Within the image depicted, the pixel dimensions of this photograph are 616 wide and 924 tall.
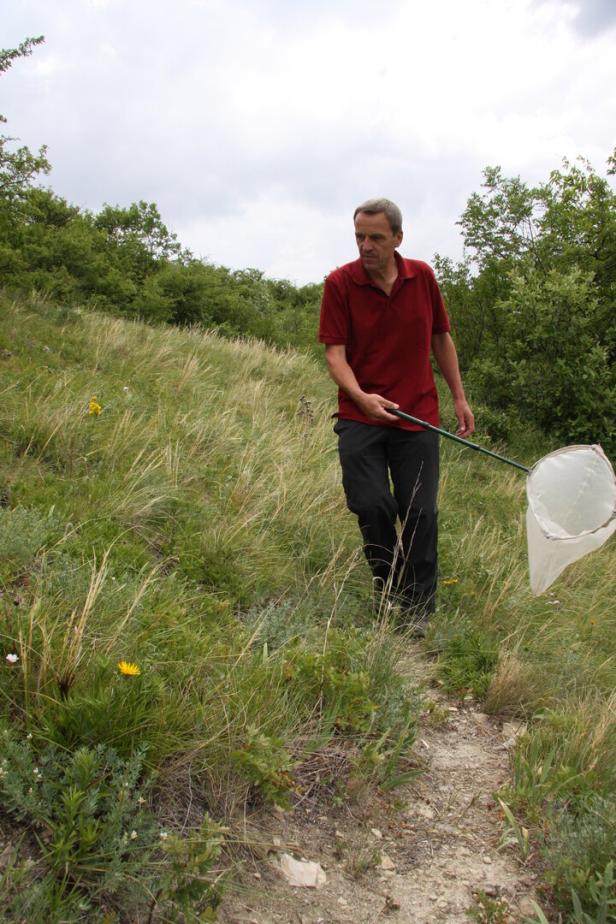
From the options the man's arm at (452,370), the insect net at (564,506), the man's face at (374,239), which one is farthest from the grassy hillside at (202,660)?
the man's face at (374,239)

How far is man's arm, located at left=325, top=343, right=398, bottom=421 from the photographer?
3520 millimetres

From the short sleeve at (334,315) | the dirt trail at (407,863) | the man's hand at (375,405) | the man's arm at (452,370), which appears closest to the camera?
the dirt trail at (407,863)

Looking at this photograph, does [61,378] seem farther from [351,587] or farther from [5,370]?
[351,587]

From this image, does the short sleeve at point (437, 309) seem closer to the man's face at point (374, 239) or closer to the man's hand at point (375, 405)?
the man's face at point (374, 239)

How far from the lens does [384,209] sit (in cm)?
360

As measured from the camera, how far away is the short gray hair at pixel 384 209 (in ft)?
11.8

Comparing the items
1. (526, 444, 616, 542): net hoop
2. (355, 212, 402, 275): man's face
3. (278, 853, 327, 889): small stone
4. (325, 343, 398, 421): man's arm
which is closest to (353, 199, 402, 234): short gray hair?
(355, 212, 402, 275): man's face

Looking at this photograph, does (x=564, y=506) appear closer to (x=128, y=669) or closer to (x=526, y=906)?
(x=526, y=906)

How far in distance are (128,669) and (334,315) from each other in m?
2.23

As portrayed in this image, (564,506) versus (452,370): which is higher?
(452,370)

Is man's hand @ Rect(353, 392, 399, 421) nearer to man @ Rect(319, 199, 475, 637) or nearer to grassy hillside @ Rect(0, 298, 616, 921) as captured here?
man @ Rect(319, 199, 475, 637)

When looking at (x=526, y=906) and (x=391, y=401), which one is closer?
(x=526, y=906)

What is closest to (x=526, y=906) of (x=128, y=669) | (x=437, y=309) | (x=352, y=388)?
(x=128, y=669)

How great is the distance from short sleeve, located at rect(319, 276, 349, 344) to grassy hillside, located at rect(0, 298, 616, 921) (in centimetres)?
112
